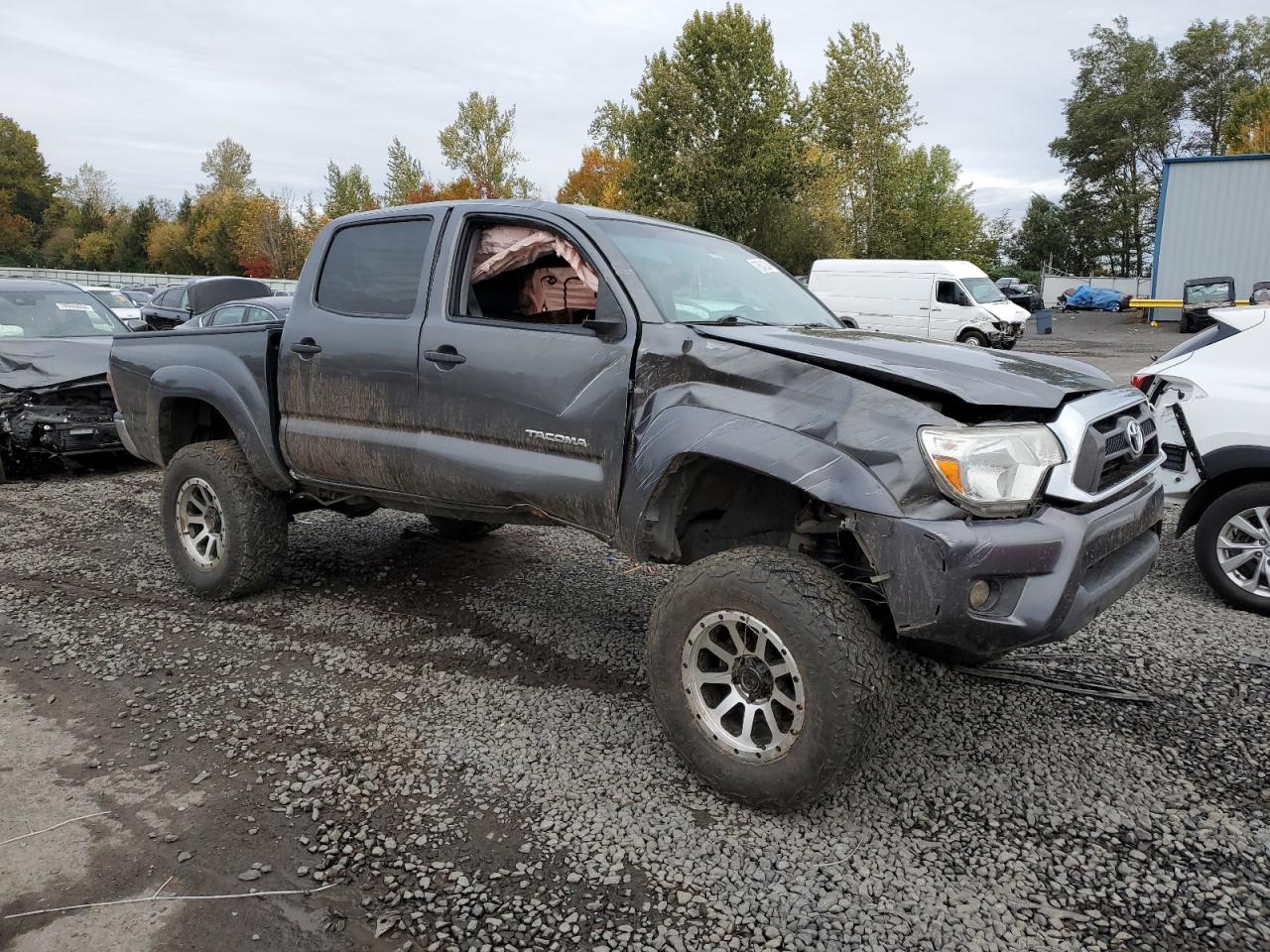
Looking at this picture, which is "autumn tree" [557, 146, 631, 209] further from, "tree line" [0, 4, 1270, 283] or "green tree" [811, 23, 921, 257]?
"green tree" [811, 23, 921, 257]

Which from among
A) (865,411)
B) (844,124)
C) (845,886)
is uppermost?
(844,124)

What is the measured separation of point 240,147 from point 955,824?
94.2 metres

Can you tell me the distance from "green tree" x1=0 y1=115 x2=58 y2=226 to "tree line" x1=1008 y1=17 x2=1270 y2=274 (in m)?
81.4

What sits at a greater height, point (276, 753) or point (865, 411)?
point (865, 411)

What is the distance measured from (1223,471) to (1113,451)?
94.0 inches

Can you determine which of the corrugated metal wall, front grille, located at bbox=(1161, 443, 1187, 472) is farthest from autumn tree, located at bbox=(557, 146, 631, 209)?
front grille, located at bbox=(1161, 443, 1187, 472)

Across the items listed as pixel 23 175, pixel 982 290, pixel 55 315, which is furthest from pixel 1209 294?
pixel 23 175

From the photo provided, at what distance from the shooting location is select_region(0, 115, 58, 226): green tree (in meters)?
73.4

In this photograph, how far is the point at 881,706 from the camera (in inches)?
108

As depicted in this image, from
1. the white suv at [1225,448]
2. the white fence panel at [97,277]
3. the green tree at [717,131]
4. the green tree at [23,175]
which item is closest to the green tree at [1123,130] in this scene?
the green tree at [717,131]

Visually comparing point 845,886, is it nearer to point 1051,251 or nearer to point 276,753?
point 276,753

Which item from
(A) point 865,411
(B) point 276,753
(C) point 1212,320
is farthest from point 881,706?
(C) point 1212,320

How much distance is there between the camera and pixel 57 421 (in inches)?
313

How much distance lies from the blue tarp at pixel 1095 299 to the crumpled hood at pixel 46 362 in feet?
142
